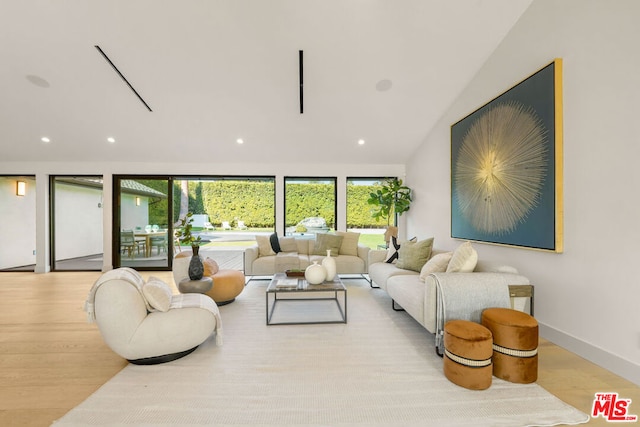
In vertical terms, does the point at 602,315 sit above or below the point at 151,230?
below

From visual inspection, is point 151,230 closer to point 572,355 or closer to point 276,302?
point 276,302

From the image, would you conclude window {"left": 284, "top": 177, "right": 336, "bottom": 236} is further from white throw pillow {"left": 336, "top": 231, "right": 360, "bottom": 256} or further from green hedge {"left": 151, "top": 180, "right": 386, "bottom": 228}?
white throw pillow {"left": 336, "top": 231, "right": 360, "bottom": 256}

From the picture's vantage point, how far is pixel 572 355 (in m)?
2.47

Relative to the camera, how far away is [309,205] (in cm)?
651

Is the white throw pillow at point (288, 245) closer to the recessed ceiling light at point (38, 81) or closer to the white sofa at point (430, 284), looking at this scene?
the white sofa at point (430, 284)

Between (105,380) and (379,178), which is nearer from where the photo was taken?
(105,380)

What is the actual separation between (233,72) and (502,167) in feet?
12.5

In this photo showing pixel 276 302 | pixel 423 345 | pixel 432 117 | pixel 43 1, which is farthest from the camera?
pixel 432 117

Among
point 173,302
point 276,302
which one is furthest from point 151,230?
point 173,302

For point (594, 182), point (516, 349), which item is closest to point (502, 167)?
point (594, 182)

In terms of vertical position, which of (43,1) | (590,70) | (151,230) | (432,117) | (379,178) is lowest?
(151,230)

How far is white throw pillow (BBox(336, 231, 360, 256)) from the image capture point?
5.45 meters

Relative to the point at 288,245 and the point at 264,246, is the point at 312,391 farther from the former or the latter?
the point at 288,245

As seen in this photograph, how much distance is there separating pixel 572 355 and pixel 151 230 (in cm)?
733
